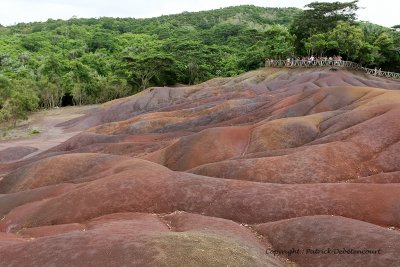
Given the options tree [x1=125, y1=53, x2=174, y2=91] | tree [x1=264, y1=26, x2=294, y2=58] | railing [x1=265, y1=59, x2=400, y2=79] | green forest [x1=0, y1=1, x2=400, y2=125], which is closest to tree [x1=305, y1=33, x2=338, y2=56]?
green forest [x1=0, y1=1, x2=400, y2=125]

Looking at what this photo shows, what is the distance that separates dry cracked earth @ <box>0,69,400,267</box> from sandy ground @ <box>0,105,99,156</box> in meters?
24.0

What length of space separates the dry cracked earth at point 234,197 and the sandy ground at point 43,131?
24.0 metres

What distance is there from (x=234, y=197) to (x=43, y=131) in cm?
7243

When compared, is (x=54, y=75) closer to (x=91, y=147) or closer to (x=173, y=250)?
(x=91, y=147)

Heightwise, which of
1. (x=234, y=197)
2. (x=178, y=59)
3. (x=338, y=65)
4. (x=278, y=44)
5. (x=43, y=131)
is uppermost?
(x=278, y=44)

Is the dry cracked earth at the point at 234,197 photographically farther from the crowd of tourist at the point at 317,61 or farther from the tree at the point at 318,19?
the tree at the point at 318,19

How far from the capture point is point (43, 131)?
88.8 m

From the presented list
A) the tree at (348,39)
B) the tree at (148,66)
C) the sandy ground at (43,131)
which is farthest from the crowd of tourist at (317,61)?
the sandy ground at (43,131)

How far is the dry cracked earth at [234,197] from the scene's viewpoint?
14727mm

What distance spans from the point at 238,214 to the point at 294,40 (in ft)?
287

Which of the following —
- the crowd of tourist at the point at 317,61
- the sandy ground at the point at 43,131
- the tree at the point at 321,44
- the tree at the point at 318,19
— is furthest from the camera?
the tree at the point at 318,19

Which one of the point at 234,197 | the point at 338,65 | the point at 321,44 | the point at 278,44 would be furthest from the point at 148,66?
the point at 234,197

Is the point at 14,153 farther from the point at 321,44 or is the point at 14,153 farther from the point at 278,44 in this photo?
the point at 278,44

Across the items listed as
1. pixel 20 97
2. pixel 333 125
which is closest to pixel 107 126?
pixel 20 97
